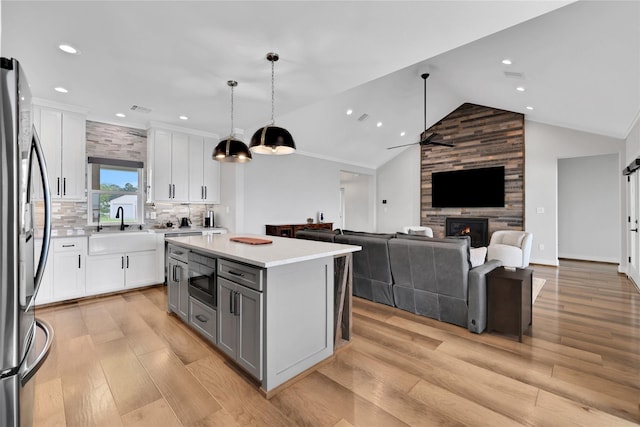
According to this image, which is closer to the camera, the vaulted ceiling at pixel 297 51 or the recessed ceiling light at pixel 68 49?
the vaulted ceiling at pixel 297 51

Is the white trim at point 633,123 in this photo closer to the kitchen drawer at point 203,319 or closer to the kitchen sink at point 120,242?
the kitchen drawer at point 203,319

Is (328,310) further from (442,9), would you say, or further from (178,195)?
(178,195)

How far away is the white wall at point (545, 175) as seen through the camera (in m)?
5.91

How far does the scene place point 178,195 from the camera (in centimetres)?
497

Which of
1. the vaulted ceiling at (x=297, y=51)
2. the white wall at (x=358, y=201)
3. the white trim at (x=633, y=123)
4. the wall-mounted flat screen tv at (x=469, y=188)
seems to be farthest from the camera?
the white wall at (x=358, y=201)

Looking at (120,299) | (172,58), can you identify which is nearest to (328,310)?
(172,58)

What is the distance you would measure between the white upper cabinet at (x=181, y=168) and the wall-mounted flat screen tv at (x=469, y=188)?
5.70 meters

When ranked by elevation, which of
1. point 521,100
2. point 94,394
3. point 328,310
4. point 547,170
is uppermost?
point 521,100

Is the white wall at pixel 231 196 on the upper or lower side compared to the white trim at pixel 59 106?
lower

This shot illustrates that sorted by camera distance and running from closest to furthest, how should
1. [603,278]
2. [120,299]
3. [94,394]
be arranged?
[94,394]
[120,299]
[603,278]

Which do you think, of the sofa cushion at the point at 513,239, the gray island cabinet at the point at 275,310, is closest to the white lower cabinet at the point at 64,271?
the gray island cabinet at the point at 275,310

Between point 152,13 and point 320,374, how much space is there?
294 centimetres

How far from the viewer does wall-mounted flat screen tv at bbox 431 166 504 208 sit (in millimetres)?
6871

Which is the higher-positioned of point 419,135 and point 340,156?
point 419,135
